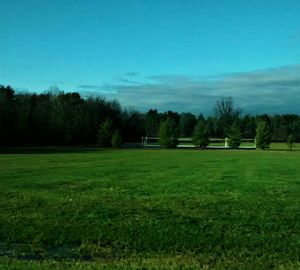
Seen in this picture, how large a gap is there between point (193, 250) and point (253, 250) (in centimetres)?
100

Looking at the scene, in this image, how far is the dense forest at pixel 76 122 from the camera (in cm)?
8050

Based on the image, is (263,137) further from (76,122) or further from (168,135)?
(76,122)

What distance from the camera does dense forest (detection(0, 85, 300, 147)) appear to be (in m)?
80.5

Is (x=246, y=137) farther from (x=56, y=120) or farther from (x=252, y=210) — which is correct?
(x=252, y=210)

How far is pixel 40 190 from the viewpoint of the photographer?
17.0 metres

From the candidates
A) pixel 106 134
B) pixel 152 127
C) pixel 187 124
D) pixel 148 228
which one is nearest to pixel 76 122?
pixel 106 134

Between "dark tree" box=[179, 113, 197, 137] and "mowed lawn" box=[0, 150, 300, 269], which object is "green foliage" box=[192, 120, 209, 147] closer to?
"dark tree" box=[179, 113, 197, 137]

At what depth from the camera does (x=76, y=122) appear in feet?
292

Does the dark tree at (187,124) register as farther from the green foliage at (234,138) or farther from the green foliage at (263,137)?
the green foliage at (263,137)

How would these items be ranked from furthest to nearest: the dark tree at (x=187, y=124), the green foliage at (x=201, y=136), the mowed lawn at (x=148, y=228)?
the dark tree at (x=187, y=124) < the green foliage at (x=201, y=136) < the mowed lawn at (x=148, y=228)

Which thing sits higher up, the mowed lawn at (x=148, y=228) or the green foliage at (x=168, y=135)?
the green foliage at (x=168, y=135)

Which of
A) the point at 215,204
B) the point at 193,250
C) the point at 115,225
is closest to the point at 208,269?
the point at 193,250

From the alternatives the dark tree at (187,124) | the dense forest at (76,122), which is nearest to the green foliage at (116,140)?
the dense forest at (76,122)

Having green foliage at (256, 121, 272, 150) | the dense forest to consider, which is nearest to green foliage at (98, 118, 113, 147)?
the dense forest
